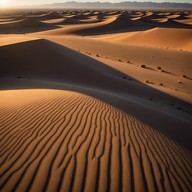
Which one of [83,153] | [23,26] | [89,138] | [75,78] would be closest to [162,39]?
[75,78]

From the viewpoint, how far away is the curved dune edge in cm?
325

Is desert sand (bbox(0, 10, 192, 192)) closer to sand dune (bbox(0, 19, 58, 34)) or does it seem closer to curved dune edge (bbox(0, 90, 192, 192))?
curved dune edge (bbox(0, 90, 192, 192))

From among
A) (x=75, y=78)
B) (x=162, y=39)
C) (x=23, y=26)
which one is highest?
(x=75, y=78)

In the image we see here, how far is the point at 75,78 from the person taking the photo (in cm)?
1162

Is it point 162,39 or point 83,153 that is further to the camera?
point 162,39

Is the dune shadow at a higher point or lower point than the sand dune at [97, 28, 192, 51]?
higher

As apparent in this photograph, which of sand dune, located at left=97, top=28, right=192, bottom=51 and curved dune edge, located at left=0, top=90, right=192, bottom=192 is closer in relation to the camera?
curved dune edge, located at left=0, top=90, right=192, bottom=192

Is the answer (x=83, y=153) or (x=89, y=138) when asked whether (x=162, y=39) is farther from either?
(x=83, y=153)

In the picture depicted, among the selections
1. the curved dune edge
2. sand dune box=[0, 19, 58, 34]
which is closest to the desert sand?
the curved dune edge

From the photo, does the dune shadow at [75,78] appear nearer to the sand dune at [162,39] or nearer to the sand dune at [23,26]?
the sand dune at [162,39]

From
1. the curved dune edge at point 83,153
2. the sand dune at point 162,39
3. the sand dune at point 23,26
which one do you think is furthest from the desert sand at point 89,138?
the sand dune at point 23,26

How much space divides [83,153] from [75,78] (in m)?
8.02

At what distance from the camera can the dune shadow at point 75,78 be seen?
7953 millimetres

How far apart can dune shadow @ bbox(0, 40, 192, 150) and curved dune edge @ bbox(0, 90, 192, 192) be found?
1.93m
